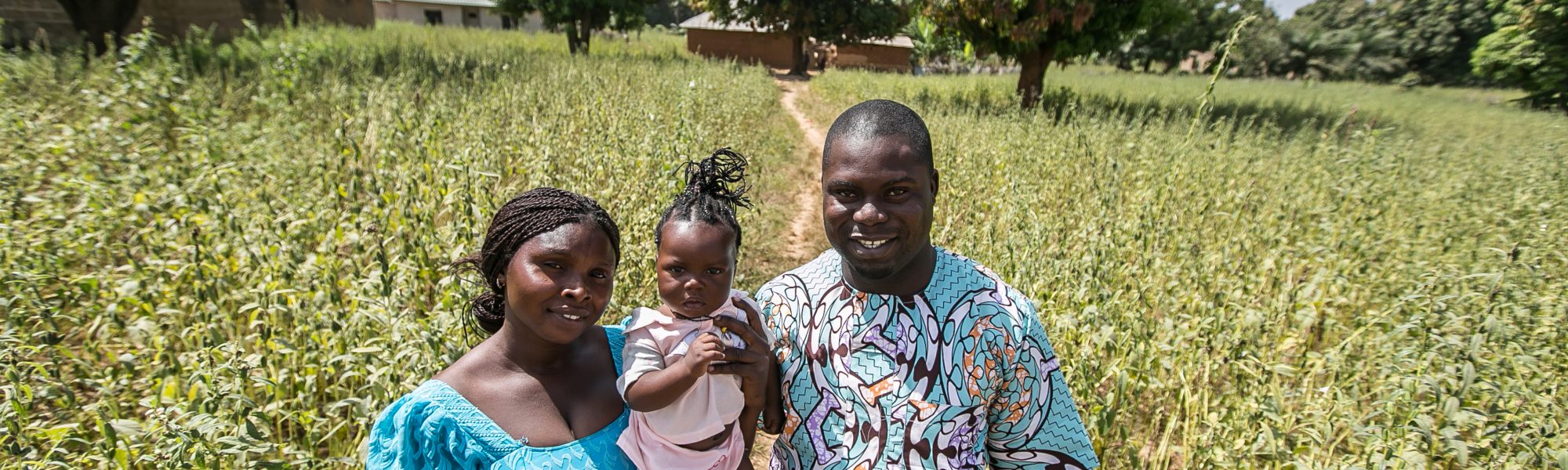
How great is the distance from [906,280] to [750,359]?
1.13 feet

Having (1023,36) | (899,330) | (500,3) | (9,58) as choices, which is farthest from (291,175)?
(500,3)

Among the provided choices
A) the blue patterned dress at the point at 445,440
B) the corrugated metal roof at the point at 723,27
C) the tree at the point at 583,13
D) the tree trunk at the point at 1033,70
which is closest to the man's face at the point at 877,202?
the blue patterned dress at the point at 445,440

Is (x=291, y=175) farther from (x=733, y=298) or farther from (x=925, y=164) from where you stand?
(x=925, y=164)

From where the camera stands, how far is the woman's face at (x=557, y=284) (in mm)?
1388

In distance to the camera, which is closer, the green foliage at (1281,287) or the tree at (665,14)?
the green foliage at (1281,287)

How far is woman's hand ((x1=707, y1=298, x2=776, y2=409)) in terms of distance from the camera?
4.57 feet

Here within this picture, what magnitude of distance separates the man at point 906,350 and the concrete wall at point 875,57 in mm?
31279

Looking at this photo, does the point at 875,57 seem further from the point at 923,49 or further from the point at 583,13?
the point at 583,13

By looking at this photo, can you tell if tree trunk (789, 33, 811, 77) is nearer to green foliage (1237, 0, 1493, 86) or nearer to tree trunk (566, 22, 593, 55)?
tree trunk (566, 22, 593, 55)

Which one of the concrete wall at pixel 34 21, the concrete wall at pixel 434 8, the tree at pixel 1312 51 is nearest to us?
the concrete wall at pixel 34 21

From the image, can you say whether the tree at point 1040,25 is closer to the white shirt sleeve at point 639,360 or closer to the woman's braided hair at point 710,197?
the woman's braided hair at point 710,197

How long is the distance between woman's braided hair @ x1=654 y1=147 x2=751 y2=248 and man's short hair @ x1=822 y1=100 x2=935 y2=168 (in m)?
0.23

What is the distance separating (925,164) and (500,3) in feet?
82.3

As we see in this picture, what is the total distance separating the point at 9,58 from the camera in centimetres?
702
